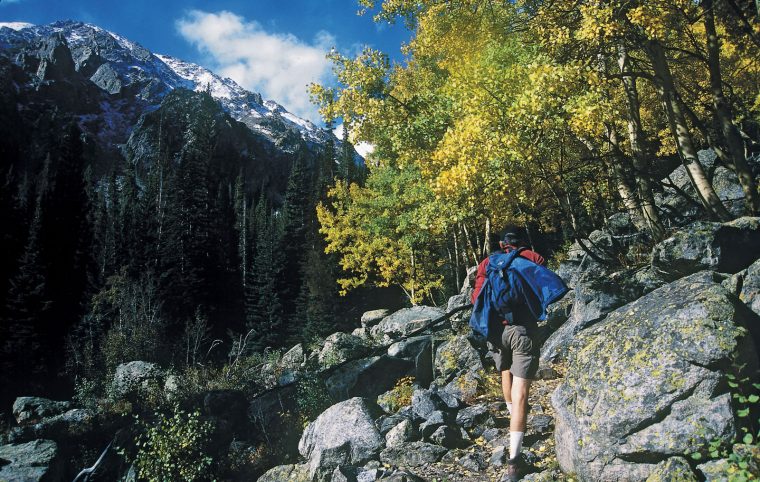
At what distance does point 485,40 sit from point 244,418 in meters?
10.5

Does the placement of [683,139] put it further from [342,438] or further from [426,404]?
[342,438]

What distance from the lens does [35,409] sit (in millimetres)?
16328

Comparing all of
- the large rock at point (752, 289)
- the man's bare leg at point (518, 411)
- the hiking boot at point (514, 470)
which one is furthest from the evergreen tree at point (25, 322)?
the large rock at point (752, 289)

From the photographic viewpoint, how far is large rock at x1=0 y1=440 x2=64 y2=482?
9.45 meters

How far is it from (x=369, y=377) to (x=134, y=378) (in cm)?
985

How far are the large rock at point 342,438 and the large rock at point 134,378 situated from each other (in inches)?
377

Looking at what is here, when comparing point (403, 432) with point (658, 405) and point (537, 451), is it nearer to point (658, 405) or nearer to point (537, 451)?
point (537, 451)

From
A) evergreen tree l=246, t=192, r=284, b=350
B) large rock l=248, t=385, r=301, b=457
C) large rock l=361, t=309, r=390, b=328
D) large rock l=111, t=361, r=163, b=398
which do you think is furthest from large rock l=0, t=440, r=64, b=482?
evergreen tree l=246, t=192, r=284, b=350

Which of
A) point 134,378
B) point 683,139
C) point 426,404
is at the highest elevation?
point 683,139

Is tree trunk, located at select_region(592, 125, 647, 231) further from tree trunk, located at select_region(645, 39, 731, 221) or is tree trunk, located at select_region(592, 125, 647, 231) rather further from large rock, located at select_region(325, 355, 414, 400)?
large rock, located at select_region(325, 355, 414, 400)

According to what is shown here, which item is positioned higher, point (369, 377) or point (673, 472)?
point (369, 377)

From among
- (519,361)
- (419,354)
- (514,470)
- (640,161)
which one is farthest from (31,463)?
(640,161)

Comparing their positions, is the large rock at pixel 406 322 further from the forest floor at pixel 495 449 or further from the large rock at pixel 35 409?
the large rock at pixel 35 409

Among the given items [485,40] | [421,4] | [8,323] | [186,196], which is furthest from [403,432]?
[186,196]
